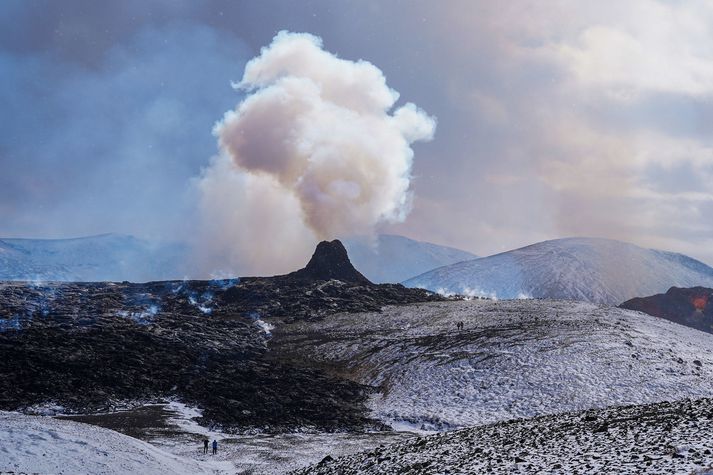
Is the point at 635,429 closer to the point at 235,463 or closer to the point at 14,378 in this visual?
the point at 235,463

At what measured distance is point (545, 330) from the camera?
8612cm

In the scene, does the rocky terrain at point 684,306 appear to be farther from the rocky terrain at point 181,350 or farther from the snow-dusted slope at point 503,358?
the rocky terrain at point 181,350

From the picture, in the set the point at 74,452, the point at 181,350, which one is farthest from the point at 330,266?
the point at 74,452

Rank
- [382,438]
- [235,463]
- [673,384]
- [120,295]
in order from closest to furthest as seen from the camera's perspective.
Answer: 1. [235,463]
2. [382,438]
3. [673,384]
4. [120,295]

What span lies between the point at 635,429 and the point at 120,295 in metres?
119

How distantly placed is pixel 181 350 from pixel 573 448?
2813 inches

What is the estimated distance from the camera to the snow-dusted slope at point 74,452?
30.2 m

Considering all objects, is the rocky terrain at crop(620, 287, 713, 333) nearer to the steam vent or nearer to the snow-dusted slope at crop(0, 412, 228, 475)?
the steam vent

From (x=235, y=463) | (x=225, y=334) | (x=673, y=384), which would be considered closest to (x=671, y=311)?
(x=673, y=384)

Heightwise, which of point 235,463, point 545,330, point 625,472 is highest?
point 545,330

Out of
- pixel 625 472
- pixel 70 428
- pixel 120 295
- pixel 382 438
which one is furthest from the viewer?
pixel 120 295

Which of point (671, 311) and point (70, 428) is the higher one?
point (671, 311)

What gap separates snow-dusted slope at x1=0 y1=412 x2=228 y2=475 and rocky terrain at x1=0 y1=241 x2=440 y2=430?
19.4 m

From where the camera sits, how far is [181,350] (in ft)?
273
